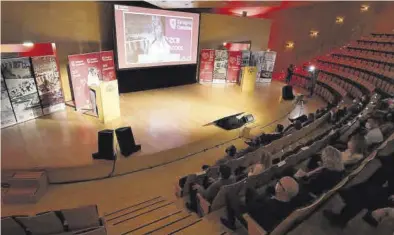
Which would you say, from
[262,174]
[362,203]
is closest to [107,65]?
[262,174]

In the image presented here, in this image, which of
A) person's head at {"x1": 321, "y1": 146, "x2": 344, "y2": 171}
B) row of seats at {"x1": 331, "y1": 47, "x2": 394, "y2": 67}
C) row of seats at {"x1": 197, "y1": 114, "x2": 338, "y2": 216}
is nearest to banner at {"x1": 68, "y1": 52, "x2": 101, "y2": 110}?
row of seats at {"x1": 197, "y1": 114, "x2": 338, "y2": 216}

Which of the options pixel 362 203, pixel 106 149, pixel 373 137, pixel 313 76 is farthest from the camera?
pixel 313 76

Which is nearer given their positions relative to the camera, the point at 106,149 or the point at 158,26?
the point at 106,149

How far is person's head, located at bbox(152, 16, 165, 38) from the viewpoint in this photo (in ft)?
24.3

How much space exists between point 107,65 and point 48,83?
152cm

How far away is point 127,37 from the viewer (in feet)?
22.9

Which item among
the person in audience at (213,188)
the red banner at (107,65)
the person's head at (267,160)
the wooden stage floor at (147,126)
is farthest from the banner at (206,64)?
the person in audience at (213,188)

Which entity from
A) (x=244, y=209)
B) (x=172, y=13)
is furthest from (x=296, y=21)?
(x=244, y=209)

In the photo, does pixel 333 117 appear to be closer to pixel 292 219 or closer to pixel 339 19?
pixel 292 219

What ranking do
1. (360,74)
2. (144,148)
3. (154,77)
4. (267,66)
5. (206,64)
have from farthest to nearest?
1. (267,66)
2. (206,64)
3. (360,74)
4. (154,77)
5. (144,148)

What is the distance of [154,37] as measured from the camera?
7.56 meters

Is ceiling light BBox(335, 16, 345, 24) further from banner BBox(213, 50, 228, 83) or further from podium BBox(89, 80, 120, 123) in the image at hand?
podium BBox(89, 80, 120, 123)

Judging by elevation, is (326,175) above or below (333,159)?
below

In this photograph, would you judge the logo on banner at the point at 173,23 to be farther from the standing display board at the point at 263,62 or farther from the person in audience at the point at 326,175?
the person in audience at the point at 326,175
